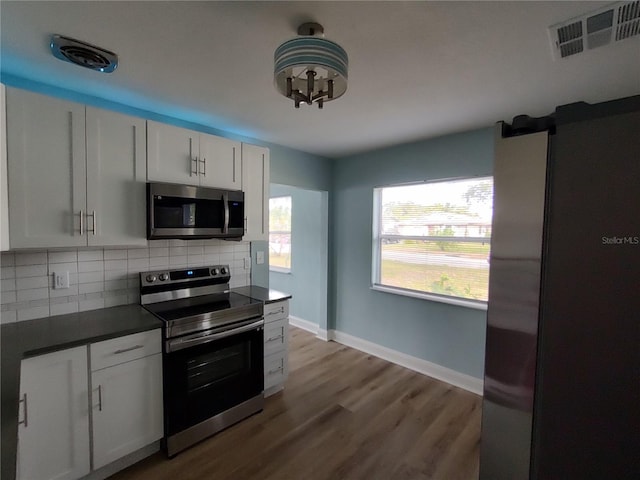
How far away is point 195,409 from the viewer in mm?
2041

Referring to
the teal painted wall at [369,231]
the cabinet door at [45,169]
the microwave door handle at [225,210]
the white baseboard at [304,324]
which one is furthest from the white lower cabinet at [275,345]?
the white baseboard at [304,324]

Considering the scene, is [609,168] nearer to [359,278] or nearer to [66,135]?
[66,135]

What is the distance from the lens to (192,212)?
2.27m

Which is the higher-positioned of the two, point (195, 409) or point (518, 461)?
point (518, 461)

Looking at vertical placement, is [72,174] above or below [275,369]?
above

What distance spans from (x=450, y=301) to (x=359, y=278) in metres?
1.17

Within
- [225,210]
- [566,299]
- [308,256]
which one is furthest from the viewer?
[308,256]

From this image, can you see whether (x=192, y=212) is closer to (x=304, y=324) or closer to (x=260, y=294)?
(x=260, y=294)

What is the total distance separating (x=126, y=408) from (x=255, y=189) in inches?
74.0

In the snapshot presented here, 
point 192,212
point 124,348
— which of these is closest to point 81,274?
point 124,348

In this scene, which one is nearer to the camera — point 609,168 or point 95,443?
point 609,168

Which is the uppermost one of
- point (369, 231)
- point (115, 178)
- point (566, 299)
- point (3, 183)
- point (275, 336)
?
point (115, 178)

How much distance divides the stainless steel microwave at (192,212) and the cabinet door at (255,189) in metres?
0.15

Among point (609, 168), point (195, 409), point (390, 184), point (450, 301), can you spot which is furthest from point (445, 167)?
point (195, 409)
